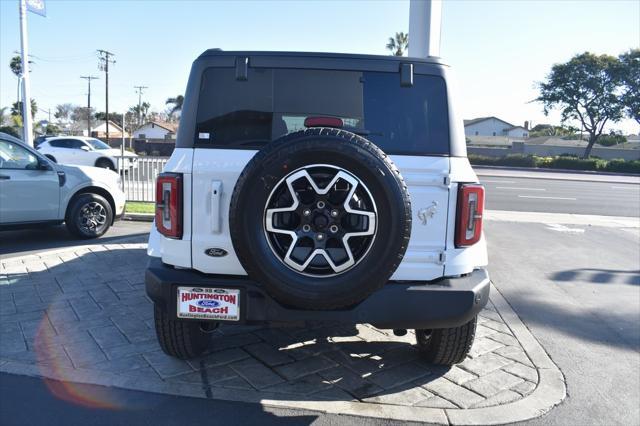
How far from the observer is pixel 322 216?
276 centimetres

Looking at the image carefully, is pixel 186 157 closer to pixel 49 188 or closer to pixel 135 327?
pixel 135 327

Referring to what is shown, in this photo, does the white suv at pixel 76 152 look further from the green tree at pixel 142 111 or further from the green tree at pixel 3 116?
the green tree at pixel 142 111

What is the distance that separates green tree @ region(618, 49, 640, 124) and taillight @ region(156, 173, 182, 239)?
56.2m

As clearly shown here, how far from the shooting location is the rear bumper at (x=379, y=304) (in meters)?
2.95

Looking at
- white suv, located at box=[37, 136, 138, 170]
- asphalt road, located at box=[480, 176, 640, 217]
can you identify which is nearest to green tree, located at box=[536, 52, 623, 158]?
asphalt road, located at box=[480, 176, 640, 217]

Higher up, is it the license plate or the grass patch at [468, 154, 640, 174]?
the grass patch at [468, 154, 640, 174]

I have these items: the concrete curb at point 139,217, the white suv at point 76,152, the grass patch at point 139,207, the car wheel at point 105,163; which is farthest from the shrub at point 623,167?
the concrete curb at point 139,217

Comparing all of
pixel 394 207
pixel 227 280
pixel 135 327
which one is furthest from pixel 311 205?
pixel 135 327

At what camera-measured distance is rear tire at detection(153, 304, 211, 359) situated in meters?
3.55

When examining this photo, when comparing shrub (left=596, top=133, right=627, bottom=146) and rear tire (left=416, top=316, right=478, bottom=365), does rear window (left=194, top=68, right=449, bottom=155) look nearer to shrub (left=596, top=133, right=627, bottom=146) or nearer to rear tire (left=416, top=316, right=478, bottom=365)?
rear tire (left=416, top=316, right=478, bottom=365)

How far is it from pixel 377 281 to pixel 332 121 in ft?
3.23

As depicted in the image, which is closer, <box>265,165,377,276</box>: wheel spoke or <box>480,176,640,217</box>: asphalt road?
<box>265,165,377,276</box>: wheel spoke

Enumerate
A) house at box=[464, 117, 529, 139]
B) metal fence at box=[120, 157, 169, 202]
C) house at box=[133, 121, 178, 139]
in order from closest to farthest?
metal fence at box=[120, 157, 169, 202], house at box=[133, 121, 178, 139], house at box=[464, 117, 529, 139]

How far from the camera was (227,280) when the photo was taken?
10.1 ft
